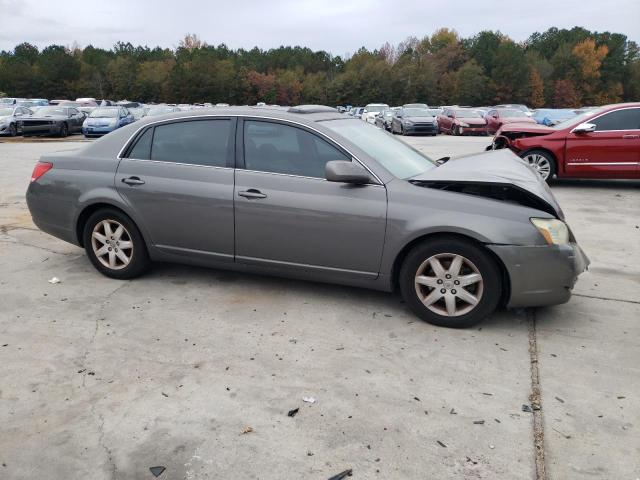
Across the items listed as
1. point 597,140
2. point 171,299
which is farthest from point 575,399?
point 597,140

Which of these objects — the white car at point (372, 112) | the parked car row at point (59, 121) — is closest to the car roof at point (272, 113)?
the parked car row at point (59, 121)

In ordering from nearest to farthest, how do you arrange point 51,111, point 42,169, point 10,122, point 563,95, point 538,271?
point 538,271, point 42,169, point 10,122, point 51,111, point 563,95

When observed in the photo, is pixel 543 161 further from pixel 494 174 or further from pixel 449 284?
pixel 449 284

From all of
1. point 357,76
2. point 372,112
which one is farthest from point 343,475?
point 357,76

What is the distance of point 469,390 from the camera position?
3.33 metres

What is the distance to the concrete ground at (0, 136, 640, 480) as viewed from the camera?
272 centimetres

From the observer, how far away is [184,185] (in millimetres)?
4805

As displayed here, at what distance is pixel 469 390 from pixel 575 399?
58 centimetres

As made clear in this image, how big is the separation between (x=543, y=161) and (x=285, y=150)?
7.28 m

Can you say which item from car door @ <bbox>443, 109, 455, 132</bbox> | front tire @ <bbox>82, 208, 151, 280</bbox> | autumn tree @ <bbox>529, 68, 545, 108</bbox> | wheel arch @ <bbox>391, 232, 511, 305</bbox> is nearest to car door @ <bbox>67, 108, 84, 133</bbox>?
car door @ <bbox>443, 109, 455, 132</bbox>

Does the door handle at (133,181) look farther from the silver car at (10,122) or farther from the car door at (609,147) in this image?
the silver car at (10,122)

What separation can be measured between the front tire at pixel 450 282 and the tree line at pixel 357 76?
79484mm

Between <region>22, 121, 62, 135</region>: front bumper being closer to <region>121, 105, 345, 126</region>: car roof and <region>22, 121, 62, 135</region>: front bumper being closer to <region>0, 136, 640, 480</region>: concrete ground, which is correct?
<region>0, 136, 640, 480</region>: concrete ground

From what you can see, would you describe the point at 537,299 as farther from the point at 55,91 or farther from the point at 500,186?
the point at 55,91
